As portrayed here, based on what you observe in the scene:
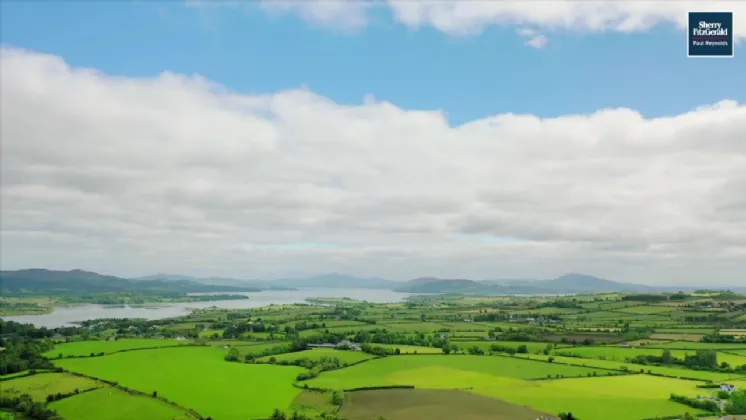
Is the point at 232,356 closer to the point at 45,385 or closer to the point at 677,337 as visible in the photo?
the point at 45,385

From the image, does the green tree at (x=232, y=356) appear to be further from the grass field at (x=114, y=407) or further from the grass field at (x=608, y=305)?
the grass field at (x=608, y=305)

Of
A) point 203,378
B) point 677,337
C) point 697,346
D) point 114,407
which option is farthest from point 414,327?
point 114,407

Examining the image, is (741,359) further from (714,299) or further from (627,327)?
(714,299)

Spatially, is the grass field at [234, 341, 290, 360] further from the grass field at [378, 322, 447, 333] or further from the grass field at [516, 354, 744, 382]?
the grass field at [516, 354, 744, 382]

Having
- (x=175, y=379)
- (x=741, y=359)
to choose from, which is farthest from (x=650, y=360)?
(x=175, y=379)

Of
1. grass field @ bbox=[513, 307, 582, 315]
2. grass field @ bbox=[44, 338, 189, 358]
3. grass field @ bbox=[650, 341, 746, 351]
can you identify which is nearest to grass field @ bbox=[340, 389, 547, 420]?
grass field @ bbox=[650, 341, 746, 351]

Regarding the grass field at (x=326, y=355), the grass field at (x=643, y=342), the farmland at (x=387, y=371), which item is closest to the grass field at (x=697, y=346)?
the farmland at (x=387, y=371)
